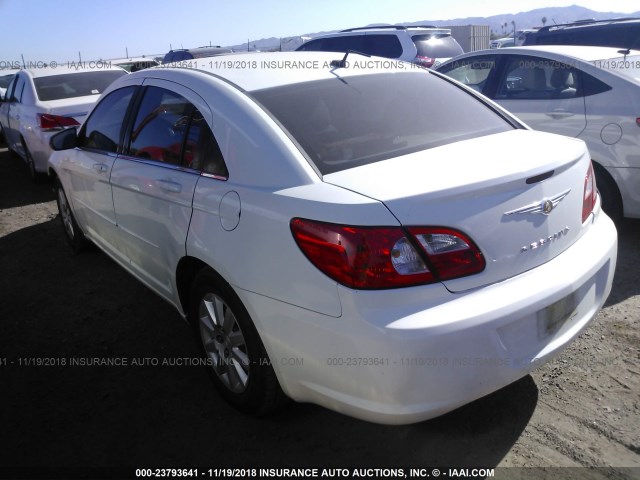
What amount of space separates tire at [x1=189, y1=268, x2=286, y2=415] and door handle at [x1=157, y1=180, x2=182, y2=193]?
0.44m

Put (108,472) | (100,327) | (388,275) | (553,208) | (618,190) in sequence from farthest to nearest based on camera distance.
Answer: (618,190)
(100,327)
(108,472)
(553,208)
(388,275)

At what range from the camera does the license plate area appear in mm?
2289

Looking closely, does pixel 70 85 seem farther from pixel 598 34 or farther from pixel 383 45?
pixel 598 34

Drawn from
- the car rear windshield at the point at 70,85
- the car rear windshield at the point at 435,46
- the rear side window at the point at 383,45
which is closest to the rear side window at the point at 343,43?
the rear side window at the point at 383,45

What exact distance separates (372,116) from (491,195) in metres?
0.88

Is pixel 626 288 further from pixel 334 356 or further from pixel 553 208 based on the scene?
pixel 334 356

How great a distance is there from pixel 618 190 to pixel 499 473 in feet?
10.1

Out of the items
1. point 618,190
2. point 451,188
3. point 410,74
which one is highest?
point 410,74

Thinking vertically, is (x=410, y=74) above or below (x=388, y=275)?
above

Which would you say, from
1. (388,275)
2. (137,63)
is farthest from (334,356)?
(137,63)

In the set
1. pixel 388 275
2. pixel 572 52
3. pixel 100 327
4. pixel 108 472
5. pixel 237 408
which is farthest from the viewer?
pixel 572 52

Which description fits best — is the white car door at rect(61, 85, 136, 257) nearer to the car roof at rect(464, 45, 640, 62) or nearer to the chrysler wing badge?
the chrysler wing badge

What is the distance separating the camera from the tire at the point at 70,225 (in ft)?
16.6

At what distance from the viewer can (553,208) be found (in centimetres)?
238
